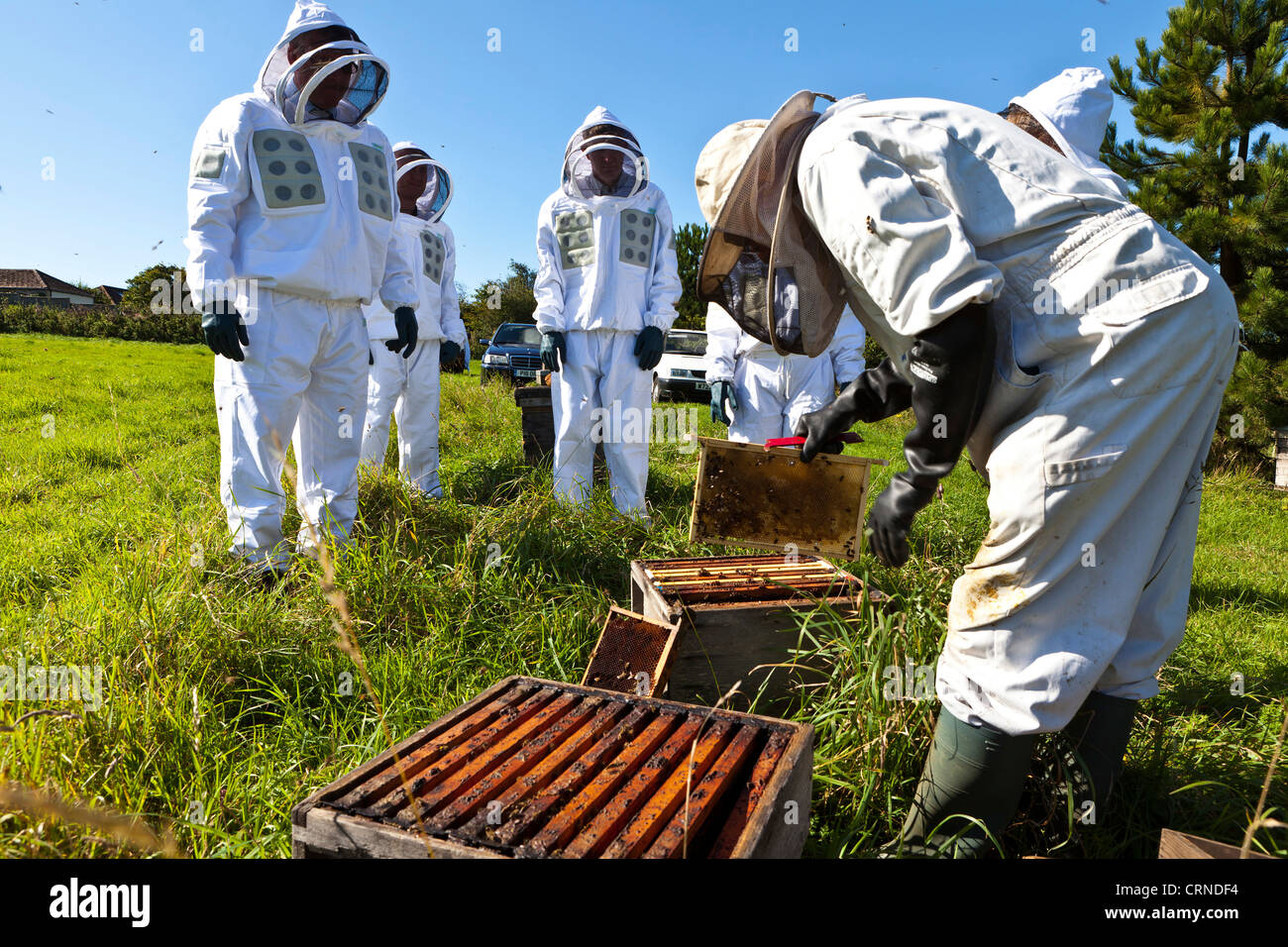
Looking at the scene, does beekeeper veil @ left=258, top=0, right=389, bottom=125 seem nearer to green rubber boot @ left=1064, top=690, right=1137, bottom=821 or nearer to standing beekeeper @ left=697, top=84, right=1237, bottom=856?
standing beekeeper @ left=697, top=84, right=1237, bottom=856

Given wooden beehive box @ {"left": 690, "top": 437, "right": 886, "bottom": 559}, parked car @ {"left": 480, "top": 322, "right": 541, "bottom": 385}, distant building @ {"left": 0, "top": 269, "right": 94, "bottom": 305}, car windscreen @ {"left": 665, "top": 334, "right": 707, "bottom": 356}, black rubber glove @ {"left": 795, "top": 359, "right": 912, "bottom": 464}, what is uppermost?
distant building @ {"left": 0, "top": 269, "right": 94, "bottom": 305}

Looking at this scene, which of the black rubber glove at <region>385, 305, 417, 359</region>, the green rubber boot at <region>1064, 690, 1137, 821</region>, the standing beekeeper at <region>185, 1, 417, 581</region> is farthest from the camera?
the black rubber glove at <region>385, 305, 417, 359</region>

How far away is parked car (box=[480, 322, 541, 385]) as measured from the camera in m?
18.5

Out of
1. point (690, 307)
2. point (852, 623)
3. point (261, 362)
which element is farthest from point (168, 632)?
point (690, 307)

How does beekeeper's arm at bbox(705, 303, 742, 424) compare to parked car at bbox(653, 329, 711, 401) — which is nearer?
beekeeper's arm at bbox(705, 303, 742, 424)

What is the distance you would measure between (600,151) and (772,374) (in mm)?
2161

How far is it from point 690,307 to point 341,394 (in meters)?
26.5

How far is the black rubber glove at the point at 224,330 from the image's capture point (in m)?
3.65

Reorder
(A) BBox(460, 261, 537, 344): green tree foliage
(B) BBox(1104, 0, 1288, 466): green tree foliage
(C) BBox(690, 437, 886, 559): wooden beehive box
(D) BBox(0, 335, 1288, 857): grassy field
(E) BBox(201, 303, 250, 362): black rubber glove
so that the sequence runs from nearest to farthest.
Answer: (D) BBox(0, 335, 1288, 857): grassy field, (C) BBox(690, 437, 886, 559): wooden beehive box, (E) BBox(201, 303, 250, 362): black rubber glove, (B) BBox(1104, 0, 1288, 466): green tree foliage, (A) BBox(460, 261, 537, 344): green tree foliage

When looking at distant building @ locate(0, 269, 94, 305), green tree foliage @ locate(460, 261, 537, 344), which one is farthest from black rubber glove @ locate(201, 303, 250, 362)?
distant building @ locate(0, 269, 94, 305)

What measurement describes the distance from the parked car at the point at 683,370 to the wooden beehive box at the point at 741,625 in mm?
14815

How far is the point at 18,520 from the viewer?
17.0 ft

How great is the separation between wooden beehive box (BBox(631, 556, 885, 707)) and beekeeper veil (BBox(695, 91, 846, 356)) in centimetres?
97

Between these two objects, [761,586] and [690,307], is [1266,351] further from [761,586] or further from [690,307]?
[690,307]
